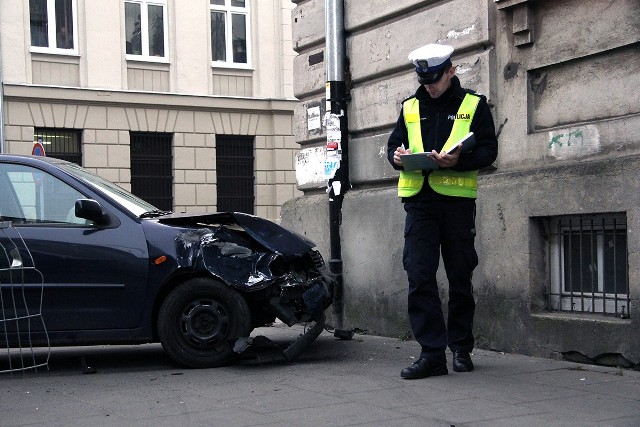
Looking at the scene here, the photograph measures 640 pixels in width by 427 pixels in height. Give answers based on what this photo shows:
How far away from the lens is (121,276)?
6.89 meters

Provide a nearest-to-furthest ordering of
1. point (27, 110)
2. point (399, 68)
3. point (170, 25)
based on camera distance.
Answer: point (399, 68), point (27, 110), point (170, 25)

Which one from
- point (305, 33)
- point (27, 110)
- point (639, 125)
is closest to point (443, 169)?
point (639, 125)

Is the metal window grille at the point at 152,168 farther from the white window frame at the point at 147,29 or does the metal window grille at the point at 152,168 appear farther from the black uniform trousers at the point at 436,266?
the black uniform trousers at the point at 436,266

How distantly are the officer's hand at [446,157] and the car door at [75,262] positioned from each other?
7.04 ft

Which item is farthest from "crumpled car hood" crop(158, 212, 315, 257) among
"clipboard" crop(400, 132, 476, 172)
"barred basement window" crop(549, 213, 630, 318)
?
"barred basement window" crop(549, 213, 630, 318)

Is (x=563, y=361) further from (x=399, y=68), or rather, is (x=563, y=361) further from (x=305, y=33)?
(x=305, y=33)

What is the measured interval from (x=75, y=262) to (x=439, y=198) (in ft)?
8.11

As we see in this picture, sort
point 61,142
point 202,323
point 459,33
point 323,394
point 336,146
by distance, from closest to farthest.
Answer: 1. point 323,394
2. point 202,323
3. point 459,33
4. point 336,146
5. point 61,142

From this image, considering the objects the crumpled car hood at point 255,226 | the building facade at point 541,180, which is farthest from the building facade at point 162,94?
the crumpled car hood at point 255,226

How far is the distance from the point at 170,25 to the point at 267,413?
811 inches

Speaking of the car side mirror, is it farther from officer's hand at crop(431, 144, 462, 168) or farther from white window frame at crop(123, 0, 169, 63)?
white window frame at crop(123, 0, 169, 63)

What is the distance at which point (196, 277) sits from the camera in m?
7.00

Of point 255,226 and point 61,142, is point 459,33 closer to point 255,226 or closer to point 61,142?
point 255,226

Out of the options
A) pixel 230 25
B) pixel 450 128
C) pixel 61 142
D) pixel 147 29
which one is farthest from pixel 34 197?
pixel 230 25
